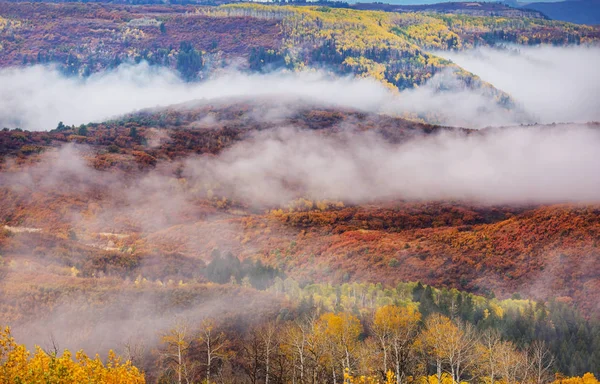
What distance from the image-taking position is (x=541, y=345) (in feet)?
358

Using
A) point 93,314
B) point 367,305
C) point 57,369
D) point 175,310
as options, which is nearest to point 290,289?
point 367,305

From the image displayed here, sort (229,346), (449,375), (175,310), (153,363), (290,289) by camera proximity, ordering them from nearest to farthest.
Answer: (449,375) < (153,363) < (229,346) < (175,310) < (290,289)

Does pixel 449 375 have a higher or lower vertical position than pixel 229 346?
higher

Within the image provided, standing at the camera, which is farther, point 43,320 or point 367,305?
point 367,305

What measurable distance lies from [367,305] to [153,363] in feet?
199

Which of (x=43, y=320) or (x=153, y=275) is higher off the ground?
(x=43, y=320)

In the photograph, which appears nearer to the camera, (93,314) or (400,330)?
(400,330)

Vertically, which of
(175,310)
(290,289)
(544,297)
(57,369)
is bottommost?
(544,297)

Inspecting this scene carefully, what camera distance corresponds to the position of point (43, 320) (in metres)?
118

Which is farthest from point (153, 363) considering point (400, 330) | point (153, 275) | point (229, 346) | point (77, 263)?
point (77, 263)

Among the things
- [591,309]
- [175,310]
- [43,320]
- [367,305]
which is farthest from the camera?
[591,309]

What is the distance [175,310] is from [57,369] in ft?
299

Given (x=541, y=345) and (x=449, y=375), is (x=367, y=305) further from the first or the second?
(x=449, y=375)

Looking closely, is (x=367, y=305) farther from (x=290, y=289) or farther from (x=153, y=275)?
(x=153, y=275)
